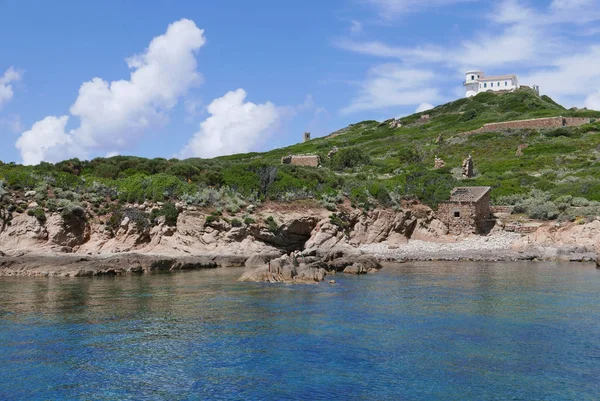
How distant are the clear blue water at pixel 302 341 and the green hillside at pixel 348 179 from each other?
15912 millimetres

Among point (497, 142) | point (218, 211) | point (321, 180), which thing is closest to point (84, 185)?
point (218, 211)

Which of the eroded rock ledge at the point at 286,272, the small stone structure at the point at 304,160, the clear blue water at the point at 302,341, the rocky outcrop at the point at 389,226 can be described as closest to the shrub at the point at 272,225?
the rocky outcrop at the point at 389,226

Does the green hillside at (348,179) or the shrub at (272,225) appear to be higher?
the green hillside at (348,179)

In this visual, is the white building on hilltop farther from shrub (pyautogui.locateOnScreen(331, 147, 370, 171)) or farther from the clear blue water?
the clear blue water

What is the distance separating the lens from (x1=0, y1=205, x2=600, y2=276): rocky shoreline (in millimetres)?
32188

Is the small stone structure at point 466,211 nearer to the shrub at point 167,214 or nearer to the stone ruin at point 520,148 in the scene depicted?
the shrub at point 167,214

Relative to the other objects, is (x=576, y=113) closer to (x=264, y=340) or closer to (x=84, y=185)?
(x=84, y=185)

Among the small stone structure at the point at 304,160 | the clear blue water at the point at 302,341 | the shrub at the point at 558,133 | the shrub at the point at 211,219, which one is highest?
the shrub at the point at 558,133

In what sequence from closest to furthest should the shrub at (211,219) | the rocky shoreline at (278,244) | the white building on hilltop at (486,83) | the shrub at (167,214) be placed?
the rocky shoreline at (278,244)
the shrub at (167,214)
the shrub at (211,219)
the white building on hilltop at (486,83)

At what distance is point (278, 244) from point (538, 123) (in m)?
62.1

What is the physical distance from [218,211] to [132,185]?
23.2 ft

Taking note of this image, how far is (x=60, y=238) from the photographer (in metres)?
37.4

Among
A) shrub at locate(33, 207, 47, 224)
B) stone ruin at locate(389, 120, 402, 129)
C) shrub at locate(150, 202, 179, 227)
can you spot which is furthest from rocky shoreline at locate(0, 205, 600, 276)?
stone ruin at locate(389, 120, 402, 129)

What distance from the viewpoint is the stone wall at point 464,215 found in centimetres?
4509
